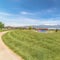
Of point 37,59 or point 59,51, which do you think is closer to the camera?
point 37,59

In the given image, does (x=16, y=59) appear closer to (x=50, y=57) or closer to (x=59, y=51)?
(x=50, y=57)

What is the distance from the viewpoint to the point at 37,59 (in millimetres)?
10141

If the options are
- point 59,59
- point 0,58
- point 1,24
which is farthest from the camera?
point 1,24

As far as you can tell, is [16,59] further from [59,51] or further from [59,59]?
[59,51]

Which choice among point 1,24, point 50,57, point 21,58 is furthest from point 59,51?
point 1,24

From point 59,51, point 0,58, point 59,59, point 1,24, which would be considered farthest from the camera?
point 1,24

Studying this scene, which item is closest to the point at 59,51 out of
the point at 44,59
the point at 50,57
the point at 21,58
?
the point at 50,57

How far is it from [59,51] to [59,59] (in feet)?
7.21

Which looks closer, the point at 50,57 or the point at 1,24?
the point at 50,57

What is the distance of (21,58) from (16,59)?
53cm

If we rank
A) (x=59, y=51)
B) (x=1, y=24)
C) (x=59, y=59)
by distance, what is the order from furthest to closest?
(x=1, y=24)
(x=59, y=51)
(x=59, y=59)

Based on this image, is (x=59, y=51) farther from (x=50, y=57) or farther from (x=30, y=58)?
(x=30, y=58)

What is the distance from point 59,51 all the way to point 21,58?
3526 mm

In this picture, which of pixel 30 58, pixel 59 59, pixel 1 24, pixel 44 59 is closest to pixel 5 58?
pixel 30 58
